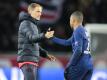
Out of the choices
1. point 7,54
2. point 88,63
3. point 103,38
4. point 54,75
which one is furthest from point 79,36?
point 7,54

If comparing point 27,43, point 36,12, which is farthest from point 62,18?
point 27,43

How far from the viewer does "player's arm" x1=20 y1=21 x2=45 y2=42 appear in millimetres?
10719

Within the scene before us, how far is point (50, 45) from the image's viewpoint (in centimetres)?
1992

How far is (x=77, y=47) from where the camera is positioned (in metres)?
10.9

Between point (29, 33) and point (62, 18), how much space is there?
8.99m

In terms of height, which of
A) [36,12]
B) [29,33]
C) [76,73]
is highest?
[36,12]

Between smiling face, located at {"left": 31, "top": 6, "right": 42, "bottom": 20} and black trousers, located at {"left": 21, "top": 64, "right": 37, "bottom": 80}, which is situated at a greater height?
smiling face, located at {"left": 31, "top": 6, "right": 42, "bottom": 20}

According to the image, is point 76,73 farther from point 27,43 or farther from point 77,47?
point 27,43

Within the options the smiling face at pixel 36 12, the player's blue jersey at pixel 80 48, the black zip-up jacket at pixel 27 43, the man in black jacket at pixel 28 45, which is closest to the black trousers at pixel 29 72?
the man in black jacket at pixel 28 45

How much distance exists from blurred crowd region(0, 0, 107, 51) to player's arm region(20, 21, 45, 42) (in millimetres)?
8219

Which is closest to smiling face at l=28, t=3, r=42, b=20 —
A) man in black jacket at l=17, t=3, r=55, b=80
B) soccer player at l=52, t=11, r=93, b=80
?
man in black jacket at l=17, t=3, r=55, b=80

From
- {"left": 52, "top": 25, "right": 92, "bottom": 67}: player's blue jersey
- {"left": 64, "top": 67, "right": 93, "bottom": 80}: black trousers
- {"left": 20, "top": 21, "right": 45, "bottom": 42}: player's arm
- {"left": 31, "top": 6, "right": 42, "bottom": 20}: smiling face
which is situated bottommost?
{"left": 64, "top": 67, "right": 93, "bottom": 80}: black trousers

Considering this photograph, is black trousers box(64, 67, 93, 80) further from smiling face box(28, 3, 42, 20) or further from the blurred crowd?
the blurred crowd

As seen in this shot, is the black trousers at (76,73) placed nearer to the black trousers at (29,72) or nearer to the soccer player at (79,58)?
the soccer player at (79,58)
